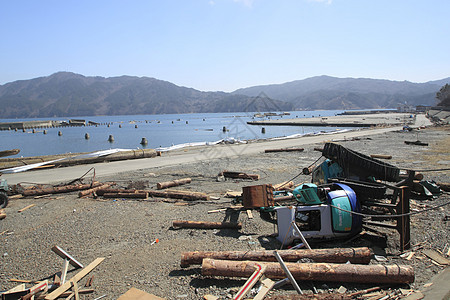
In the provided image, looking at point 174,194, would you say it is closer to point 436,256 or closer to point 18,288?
point 18,288

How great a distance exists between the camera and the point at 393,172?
26.4 ft

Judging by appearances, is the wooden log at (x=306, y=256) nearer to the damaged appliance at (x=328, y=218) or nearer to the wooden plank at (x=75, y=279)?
the damaged appliance at (x=328, y=218)

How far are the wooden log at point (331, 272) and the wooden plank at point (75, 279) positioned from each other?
2589mm

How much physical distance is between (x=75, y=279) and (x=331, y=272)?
15.6 feet

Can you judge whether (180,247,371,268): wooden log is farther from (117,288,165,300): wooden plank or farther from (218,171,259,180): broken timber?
(218,171,259,180): broken timber

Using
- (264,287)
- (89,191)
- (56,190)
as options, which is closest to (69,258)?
(264,287)

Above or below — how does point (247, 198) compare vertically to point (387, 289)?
above

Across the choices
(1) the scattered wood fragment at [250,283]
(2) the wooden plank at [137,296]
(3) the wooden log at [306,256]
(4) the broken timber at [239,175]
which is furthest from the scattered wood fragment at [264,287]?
(4) the broken timber at [239,175]

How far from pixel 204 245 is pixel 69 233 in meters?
3.98

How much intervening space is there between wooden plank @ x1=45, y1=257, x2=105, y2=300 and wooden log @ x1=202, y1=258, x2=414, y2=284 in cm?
259

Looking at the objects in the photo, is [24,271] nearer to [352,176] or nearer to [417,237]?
[352,176]

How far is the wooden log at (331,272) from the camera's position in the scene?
5.11 m

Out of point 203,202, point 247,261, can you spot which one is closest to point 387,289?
point 247,261

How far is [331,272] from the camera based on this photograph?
5.12 metres
